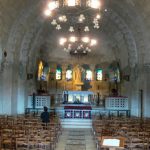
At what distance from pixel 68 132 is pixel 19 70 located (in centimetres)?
1084

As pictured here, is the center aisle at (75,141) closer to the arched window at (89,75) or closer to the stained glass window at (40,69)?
the stained glass window at (40,69)

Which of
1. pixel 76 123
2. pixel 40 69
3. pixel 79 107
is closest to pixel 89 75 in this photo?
pixel 40 69

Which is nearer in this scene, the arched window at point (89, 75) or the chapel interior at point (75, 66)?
the chapel interior at point (75, 66)

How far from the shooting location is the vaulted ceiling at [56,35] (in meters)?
31.0

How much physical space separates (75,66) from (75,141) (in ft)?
75.6

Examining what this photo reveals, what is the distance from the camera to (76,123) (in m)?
32.2

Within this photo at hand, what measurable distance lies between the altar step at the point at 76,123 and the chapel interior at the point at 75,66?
5 cm

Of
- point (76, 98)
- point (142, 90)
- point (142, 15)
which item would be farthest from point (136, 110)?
point (142, 15)

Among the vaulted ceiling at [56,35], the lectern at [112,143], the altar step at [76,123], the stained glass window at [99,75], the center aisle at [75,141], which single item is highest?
the vaulted ceiling at [56,35]

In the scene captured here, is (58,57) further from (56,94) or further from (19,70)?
(19,70)

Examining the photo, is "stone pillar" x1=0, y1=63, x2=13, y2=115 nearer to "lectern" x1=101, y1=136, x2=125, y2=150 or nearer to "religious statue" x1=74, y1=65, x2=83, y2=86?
"religious statue" x1=74, y1=65, x2=83, y2=86

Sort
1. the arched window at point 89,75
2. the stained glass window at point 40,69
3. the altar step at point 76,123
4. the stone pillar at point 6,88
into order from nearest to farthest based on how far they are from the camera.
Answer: the altar step at point 76,123 < the stone pillar at point 6,88 < the stained glass window at point 40,69 < the arched window at point 89,75

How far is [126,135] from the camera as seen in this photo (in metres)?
18.0

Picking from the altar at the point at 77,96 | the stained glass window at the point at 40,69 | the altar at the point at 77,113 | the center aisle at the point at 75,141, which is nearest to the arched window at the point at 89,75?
the altar at the point at 77,96
